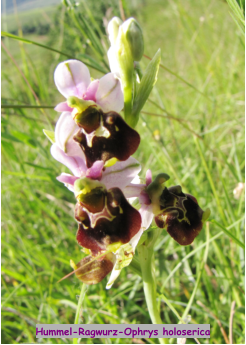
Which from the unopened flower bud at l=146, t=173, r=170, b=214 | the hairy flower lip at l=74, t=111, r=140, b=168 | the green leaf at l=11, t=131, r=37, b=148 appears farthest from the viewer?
the green leaf at l=11, t=131, r=37, b=148

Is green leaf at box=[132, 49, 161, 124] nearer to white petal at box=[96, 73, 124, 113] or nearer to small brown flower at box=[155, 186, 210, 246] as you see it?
white petal at box=[96, 73, 124, 113]

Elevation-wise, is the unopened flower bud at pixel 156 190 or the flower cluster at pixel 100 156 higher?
the flower cluster at pixel 100 156

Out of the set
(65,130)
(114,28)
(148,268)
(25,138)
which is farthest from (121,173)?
(25,138)

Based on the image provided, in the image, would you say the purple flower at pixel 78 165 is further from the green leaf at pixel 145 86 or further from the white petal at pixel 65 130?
the green leaf at pixel 145 86

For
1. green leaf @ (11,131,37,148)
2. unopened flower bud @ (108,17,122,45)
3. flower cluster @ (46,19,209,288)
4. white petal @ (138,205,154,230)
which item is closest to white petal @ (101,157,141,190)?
flower cluster @ (46,19,209,288)

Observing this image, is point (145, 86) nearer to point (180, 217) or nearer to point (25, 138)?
point (180, 217)

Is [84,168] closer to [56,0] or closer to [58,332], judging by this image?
[58,332]

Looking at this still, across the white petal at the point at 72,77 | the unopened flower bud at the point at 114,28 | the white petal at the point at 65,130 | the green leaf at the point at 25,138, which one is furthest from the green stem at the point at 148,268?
the green leaf at the point at 25,138
